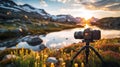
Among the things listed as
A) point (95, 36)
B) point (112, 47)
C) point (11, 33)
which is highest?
point (95, 36)

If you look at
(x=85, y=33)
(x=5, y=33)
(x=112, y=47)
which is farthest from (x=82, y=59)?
(x=5, y=33)

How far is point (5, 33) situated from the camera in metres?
68.4

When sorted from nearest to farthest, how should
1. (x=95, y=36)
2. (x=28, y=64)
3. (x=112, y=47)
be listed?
(x=95, y=36) → (x=28, y=64) → (x=112, y=47)

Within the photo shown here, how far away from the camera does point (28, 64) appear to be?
9484 millimetres

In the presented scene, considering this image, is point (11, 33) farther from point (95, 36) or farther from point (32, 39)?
point (95, 36)

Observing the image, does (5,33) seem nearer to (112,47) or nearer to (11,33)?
(11,33)

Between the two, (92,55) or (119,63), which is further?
(92,55)

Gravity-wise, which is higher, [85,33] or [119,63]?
[85,33]

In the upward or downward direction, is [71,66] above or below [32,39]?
above

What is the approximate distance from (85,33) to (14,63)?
12.2 feet

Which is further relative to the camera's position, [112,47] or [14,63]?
[112,47]

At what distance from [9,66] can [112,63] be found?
4.40 metres

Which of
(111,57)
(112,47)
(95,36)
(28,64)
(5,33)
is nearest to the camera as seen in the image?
(95,36)

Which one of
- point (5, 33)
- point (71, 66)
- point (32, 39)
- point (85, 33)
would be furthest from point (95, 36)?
point (5, 33)
